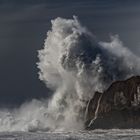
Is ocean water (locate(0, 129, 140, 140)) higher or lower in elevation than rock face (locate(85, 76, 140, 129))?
lower

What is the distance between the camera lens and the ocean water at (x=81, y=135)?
156 metres

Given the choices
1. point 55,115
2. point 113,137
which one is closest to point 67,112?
point 55,115

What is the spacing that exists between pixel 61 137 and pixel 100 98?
56.5 feet

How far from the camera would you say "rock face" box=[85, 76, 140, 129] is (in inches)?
6713

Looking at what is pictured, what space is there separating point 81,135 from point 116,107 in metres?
12.6

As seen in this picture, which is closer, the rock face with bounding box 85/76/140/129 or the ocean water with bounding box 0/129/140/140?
the ocean water with bounding box 0/129/140/140

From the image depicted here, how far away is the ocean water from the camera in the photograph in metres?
156

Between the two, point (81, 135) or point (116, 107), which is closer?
point (81, 135)

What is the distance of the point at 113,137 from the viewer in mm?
155625

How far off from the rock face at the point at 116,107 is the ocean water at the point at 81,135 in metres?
2.40

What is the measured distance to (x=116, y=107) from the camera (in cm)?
17238

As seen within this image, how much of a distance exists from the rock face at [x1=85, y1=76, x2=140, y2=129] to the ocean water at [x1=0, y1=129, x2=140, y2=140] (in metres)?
2.40

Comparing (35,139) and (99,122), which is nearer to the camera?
(35,139)

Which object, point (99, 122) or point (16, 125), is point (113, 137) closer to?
point (99, 122)
